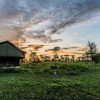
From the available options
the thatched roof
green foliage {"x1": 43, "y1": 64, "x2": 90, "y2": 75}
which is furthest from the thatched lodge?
green foliage {"x1": 43, "y1": 64, "x2": 90, "y2": 75}

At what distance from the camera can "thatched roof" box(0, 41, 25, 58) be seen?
5381 cm

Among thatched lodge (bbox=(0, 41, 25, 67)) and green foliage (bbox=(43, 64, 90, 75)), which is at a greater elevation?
thatched lodge (bbox=(0, 41, 25, 67))

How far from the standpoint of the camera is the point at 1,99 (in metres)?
18.2

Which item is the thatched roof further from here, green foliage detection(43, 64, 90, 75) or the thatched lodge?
green foliage detection(43, 64, 90, 75)

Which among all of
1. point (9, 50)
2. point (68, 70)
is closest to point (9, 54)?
point (9, 50)

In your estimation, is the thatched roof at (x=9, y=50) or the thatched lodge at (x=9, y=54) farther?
the thatched lodge at (x=9, y=54)

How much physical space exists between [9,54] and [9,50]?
91 cm

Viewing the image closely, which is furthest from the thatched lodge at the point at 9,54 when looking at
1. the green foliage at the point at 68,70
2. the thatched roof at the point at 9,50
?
the green foliage at the point at 68,70

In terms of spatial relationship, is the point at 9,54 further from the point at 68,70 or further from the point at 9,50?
the point at 68,70

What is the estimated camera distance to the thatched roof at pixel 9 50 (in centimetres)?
5381

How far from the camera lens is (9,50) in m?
54.7

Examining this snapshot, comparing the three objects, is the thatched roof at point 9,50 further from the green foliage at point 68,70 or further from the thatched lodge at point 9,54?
the green foliage at point 68,70

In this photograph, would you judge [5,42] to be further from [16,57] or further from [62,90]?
[62,90]

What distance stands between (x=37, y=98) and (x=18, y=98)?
4.55ft
